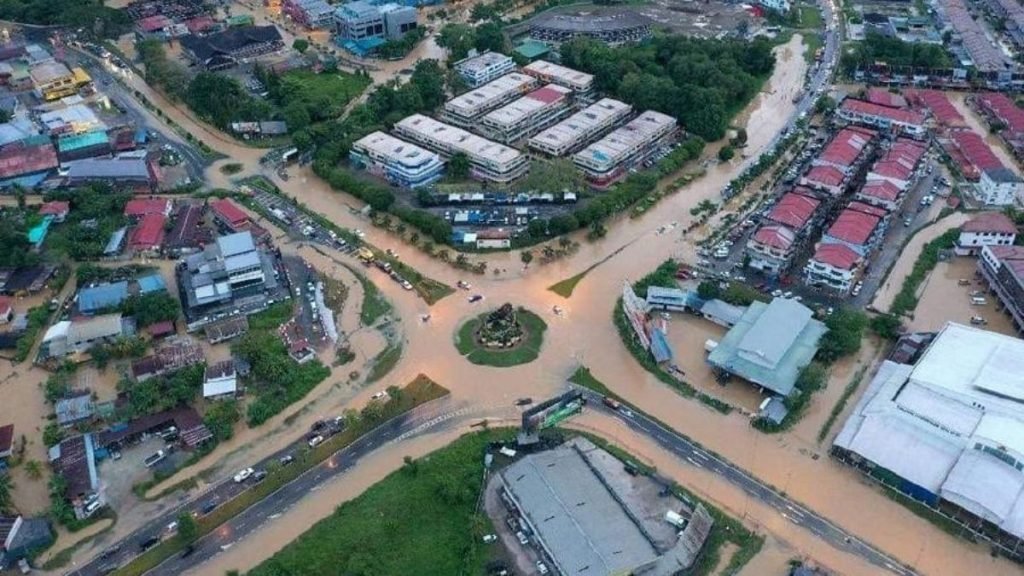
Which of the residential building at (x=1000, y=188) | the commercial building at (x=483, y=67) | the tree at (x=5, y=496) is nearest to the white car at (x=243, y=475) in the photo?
the tree at (x=5, y=496)

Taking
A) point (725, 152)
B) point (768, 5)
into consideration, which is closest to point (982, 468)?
point (725, 152)

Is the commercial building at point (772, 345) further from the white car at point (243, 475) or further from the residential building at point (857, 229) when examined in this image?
the white car at point (243, 475)

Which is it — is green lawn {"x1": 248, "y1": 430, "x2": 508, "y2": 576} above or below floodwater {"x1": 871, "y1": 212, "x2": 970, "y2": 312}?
below

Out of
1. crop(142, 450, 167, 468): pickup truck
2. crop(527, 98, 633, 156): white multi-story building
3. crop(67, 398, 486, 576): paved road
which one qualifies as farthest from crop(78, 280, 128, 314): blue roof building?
crop(527, 98, 633, 156): white multi-story building

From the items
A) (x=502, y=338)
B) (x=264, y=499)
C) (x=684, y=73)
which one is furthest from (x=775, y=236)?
(x=264, y=499)

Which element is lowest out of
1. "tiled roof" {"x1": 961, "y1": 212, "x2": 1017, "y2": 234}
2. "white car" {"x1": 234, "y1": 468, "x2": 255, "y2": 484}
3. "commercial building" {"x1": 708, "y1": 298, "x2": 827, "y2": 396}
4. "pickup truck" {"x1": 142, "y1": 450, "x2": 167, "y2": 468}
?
"pickup truck" {"x1": 142, "y1": 450, "x2": 167, "y2": 468}

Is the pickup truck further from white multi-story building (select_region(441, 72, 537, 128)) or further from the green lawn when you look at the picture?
white multi-story building (select_region(441, 72, 537, 128))
